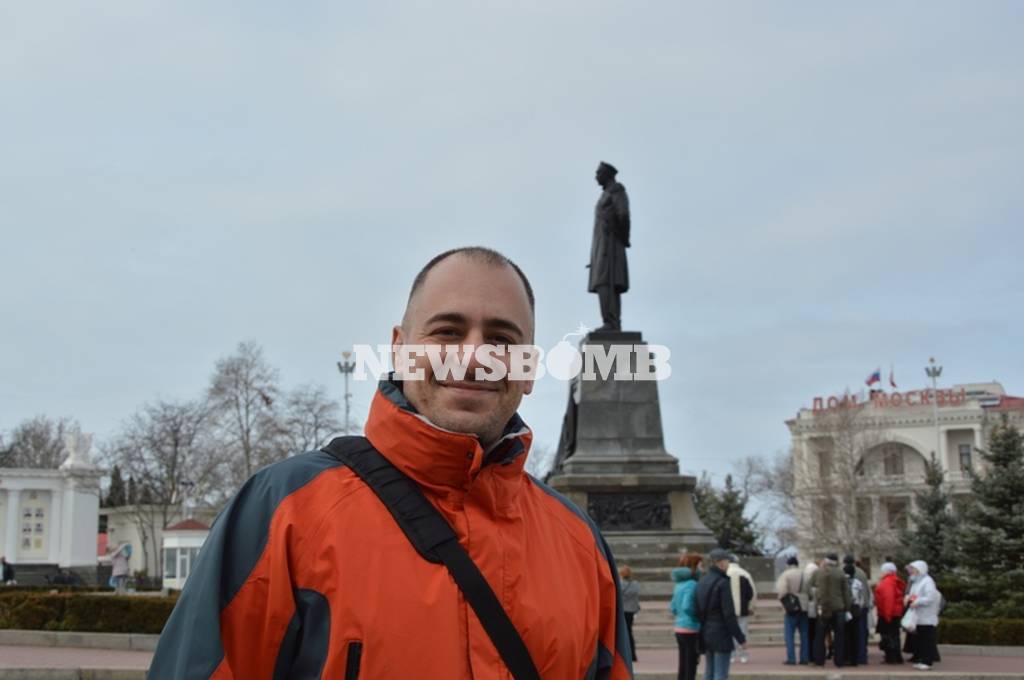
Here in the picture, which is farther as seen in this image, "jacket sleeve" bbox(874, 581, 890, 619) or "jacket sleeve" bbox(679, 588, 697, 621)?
"jacket sleeve" bbox(874, 581, 890, 619)

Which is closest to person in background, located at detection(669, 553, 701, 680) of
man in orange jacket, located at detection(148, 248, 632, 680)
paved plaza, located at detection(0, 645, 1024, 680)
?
paved plaza, located at detection(0, 645, 1024, 680)

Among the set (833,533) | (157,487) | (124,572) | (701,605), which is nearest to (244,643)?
(701,605)

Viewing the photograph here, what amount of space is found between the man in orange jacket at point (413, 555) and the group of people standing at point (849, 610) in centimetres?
1326

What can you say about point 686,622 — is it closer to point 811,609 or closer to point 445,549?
point 811,609

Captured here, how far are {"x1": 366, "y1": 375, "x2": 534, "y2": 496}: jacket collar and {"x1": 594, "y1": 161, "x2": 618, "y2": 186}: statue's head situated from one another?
21803 millimetres

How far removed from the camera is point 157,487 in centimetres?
6975

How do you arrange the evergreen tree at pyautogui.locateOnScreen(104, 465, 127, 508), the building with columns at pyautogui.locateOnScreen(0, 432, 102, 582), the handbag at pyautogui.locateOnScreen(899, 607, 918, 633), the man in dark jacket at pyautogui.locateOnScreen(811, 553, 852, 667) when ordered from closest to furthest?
the man in dark jacket at pyautogui.locateOnScreen(811, 553, 852, 667) < the handbag at pyautogui.locateOnScreen(899, 607, 918, 633) < the building with columns at pyautogui.locateOnScreen(0, 432, 102, 582) < the evergreen tree at pyautogui.locateOnScreen(104, 465, 127, 508)

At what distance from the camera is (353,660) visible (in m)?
2.21

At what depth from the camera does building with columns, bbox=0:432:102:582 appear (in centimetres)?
6228

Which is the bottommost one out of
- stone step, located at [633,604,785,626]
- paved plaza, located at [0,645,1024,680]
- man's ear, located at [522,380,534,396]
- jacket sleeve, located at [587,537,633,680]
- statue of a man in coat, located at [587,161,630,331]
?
paved plaza, located at [0,645,1024,680]

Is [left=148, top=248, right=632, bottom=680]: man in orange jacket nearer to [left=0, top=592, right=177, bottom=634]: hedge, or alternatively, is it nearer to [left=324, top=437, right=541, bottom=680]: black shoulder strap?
[left=324, top=437, right=541, bottom=680]: black shoulder strap

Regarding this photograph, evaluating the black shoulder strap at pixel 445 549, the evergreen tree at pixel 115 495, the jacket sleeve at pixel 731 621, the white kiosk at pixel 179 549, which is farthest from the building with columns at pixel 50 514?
the black shoulder strap at pixel 445 549

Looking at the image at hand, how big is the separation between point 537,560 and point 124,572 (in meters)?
29.4

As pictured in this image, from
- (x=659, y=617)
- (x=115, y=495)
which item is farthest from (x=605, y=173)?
(x=115, y=495)
